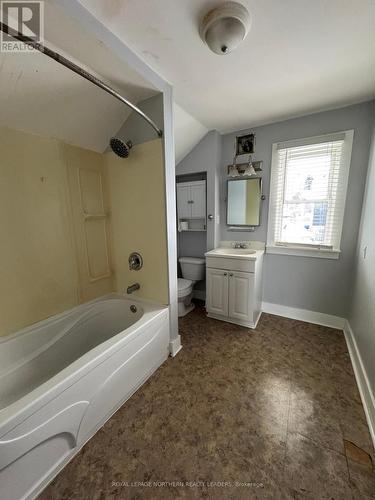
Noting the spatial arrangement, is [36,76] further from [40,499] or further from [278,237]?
[278,237]

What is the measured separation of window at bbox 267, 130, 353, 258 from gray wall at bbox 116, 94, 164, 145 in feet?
4.48

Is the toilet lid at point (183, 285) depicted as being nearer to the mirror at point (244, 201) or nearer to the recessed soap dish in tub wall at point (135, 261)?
the recessed soap dish in tub wall at point (135, 261)

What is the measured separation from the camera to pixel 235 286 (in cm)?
213

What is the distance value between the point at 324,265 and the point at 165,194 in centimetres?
182

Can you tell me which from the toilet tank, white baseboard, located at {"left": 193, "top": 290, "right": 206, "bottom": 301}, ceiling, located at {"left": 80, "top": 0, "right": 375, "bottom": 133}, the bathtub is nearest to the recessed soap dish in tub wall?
the bathtub

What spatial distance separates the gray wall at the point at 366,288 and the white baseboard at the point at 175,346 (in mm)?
1377

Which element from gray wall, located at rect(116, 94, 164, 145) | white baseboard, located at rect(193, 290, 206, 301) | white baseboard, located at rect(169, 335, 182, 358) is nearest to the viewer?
gray wall, located at rect(116, 94, 164, 145)

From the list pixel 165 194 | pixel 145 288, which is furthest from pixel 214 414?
pixel 165 194

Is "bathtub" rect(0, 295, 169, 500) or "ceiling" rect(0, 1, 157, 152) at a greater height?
"ceiling" rect(0, 1, 157, 152)
